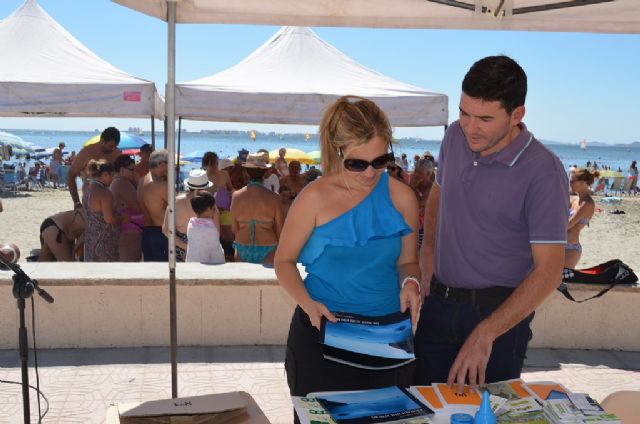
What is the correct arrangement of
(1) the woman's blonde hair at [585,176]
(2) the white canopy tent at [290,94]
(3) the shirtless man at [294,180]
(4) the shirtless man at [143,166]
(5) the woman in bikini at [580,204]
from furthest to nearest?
(3) the shirtless man at [294,180] < (4) the shirtless man at [143,166] < (2) the white canopy tent at [290,94] < (1) the woman's blonde hair at [585,176] < (5) the woman in bikini at [580,204]

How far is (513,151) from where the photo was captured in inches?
83.4

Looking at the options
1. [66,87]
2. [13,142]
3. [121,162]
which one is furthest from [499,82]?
[13,142]

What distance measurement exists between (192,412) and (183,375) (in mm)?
2326

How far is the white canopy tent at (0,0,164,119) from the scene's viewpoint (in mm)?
6969

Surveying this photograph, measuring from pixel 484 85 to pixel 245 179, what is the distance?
5914 mm

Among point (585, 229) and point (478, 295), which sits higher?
point (478, 295)

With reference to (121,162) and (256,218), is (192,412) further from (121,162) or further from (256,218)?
(121,162)

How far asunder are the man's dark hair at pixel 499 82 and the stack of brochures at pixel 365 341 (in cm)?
77

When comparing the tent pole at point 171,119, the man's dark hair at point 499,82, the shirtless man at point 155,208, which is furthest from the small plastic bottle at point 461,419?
the shirtless man at point 155,208

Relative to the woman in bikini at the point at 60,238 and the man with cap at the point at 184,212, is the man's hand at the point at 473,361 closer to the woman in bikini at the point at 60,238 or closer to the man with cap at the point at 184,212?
the man with cap at the point at 184,212

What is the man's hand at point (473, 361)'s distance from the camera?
77.1 inches

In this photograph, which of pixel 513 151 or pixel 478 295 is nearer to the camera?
pixel 513 151

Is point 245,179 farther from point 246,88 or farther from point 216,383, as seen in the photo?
point 216,383

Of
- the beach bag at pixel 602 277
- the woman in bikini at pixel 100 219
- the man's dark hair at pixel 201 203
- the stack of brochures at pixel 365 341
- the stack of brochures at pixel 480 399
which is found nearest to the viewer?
the stack of brochures at pixel 480 399
